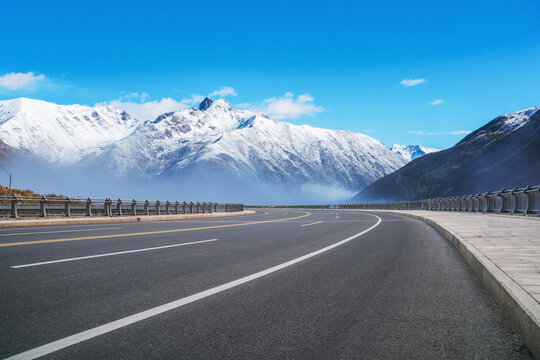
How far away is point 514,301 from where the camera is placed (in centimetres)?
377

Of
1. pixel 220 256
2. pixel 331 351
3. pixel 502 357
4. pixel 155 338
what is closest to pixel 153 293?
pixel 155 338

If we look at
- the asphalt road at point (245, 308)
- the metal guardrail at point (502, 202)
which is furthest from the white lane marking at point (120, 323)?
the metal guardrail at point (502, 202)

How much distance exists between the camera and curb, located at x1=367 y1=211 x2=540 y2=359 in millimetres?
3098

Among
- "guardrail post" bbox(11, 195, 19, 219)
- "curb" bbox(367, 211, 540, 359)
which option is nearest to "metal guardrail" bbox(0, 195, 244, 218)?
"guardrail post" bbox(11, 195, 19, 219)

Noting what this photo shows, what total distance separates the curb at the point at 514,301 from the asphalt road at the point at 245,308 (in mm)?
118

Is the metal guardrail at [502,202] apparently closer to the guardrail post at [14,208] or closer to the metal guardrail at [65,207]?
the metal guardrail at [65,207]

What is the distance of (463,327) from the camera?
374cm

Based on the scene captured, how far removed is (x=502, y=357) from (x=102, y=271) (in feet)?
17.4

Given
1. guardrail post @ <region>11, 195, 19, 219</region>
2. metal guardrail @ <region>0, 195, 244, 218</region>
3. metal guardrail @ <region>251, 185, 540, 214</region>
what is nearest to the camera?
guardrail post @ <region>11, 195, 19, 219</region>

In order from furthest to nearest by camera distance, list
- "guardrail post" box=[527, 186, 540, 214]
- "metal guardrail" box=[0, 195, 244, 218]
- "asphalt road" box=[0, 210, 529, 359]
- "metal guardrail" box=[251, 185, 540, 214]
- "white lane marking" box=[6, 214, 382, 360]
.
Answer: "metal guardrail" box=[0, 195, 244, 218] → "metal guardrail" box=[251, 185, 540, 214] → "guardrail post" box=[527, 186, 540, 214] → "asphalt road" box=[0, 210, 529, 359] → "white lane marking" box=[6, 214, 382, 360]

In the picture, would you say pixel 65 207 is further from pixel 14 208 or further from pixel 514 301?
pixel 514 301

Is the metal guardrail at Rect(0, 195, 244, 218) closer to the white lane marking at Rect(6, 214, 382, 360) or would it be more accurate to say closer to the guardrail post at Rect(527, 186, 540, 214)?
the white lane marking at Rect(6, 214, 382, 360)

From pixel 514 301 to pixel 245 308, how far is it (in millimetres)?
2569

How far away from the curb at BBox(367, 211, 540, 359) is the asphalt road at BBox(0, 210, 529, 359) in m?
0.12
